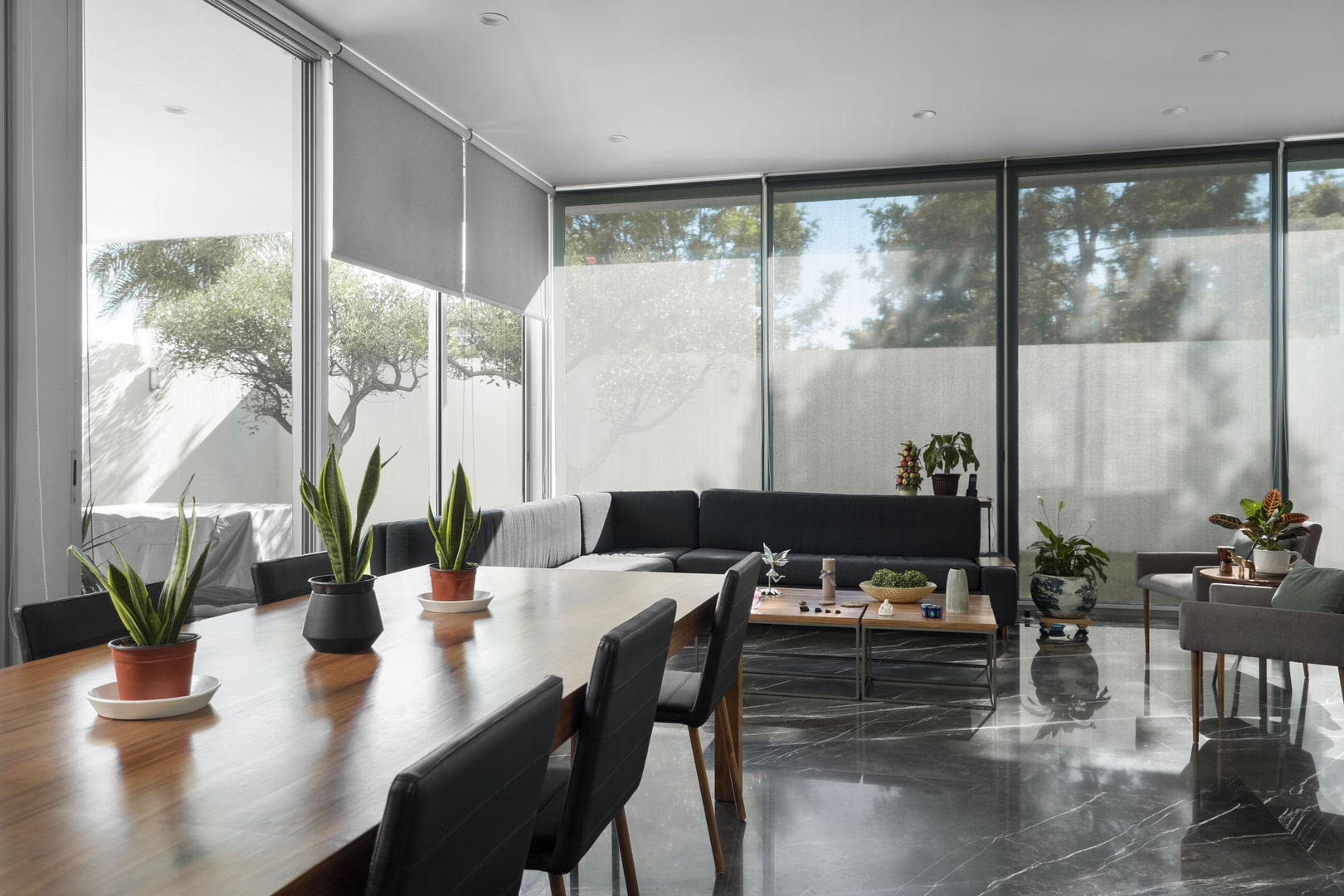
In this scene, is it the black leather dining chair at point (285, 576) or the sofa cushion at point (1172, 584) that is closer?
the black leather dining chair at point (285, 576)

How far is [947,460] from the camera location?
234 inches

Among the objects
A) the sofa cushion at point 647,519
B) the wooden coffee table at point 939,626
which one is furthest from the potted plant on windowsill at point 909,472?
the wooden coffee table at point 939,626

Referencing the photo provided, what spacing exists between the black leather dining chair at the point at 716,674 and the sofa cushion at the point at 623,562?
272 cm

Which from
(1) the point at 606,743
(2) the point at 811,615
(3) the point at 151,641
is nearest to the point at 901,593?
(2) the point at 811,615

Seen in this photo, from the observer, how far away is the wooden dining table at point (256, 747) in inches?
34.1

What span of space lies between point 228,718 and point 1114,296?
615 cm

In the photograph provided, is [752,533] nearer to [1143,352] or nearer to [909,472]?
[909,472]

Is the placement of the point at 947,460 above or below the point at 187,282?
below

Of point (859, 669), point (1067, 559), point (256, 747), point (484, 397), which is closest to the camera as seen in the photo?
point (256, 747)

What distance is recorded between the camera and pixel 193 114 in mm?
3715

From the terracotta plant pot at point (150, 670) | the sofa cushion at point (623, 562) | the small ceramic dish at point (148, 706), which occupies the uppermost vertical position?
the terracotta plant pot at point (150, 670)

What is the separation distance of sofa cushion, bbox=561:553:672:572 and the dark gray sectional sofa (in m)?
0.01

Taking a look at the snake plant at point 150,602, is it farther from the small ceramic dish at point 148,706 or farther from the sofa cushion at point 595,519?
the sofa cushion at point 595,519

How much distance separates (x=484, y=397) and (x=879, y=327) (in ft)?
9.10
